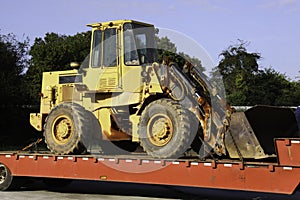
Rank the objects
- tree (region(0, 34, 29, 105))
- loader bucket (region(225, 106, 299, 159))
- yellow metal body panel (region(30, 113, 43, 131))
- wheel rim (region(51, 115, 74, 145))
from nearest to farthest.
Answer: loader bucket (region(225, 106, 299, 159)) < wheel rim (region(51, 115, 74, 145)) < yellow metal body panel (region(30, 113, 43, 131)) < tree (region(0, 34, 29, 105))

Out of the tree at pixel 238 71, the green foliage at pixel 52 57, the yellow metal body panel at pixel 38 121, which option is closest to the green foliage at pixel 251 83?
the tree at pixel 238 71

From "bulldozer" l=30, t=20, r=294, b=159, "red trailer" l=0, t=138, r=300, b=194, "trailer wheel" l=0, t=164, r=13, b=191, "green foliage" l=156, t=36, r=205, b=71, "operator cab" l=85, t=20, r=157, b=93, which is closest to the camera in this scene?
"red trailer" l=0, t=138, r=300, b=194

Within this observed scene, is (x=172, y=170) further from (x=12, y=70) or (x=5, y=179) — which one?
(x=12, y=70)

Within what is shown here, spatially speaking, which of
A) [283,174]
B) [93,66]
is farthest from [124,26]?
[283,174]

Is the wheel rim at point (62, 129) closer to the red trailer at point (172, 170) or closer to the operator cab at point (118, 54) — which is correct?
the red trailer at point (172, 170)

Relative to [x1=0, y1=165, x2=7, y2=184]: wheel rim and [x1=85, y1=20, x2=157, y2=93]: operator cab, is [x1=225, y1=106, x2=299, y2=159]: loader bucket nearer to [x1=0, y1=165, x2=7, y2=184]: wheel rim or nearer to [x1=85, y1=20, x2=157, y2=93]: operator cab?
[x1=85, y1=20, x2=157, y2=93]: operator cab

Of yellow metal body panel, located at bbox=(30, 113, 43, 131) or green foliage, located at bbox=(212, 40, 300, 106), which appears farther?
green foliage, located at bbox=(212, 40, 300, 106)

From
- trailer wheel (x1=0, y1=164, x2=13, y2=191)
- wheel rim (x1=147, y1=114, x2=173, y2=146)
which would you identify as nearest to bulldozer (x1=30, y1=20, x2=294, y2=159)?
wheel rim (x1=147, y1=114, x2=173, y2=146)

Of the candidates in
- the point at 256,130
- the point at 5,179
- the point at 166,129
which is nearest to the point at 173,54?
the point at 166,129

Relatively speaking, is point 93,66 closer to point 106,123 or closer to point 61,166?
point 106,123

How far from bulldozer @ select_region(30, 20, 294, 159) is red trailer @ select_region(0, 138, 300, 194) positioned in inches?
17.0

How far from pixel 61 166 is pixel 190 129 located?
126 inches

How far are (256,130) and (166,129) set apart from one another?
1.79m

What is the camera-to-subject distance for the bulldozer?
1003cm
